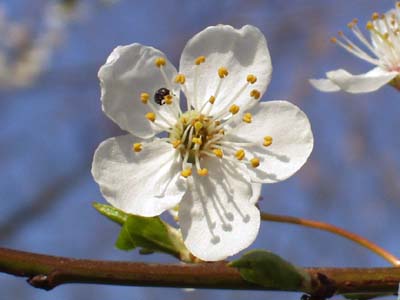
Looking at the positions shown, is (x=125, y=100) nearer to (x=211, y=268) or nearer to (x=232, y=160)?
(x=232, y=160)

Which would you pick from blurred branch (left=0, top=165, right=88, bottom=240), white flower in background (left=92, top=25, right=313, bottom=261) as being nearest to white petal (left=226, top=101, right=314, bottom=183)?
white flower in background (left=92, top=25, right=313, bottom=261)

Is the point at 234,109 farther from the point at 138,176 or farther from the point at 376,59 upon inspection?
the point at 376,59

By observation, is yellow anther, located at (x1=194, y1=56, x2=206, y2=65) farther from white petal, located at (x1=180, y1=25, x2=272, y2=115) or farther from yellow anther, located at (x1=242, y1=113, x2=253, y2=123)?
yellow anther, located at (x1=242, y1=113, x2=253, y2=123)

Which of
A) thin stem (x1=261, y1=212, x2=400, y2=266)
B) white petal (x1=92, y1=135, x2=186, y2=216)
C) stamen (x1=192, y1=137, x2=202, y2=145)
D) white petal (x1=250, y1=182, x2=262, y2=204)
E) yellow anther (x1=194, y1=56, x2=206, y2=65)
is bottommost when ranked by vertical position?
thin stem (x1=261, y1=212, x2=400, y2=266)

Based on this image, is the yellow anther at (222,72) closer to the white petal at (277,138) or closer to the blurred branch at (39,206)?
the white petal at (277,138)

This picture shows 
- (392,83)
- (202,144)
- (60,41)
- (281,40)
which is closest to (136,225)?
(202,144)

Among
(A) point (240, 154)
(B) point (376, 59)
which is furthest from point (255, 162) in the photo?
(B) point (376, 59)

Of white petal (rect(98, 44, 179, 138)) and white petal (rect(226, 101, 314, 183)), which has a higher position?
white petal (rect(98, 44, 179, 138))
